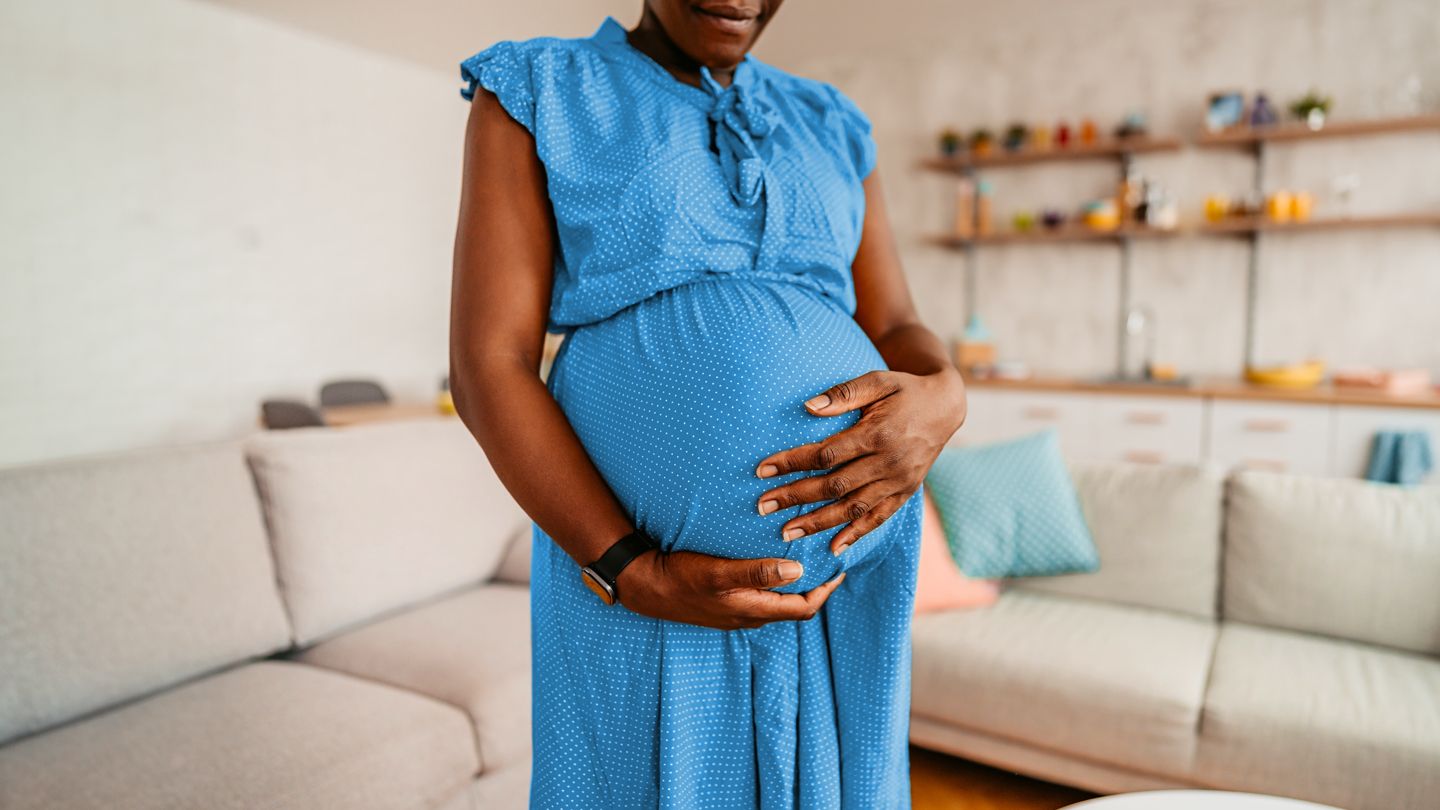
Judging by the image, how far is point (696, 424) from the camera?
24.5 inches

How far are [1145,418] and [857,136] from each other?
3461 millimetres

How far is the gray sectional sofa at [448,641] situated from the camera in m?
1.47

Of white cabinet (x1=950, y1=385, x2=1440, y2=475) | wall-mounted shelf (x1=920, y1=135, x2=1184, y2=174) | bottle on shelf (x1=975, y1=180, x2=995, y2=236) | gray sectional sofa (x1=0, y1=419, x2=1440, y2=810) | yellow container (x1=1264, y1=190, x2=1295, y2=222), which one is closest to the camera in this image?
gray sectional sofa (x1=0, y1=419, x2=1440, y2=810)

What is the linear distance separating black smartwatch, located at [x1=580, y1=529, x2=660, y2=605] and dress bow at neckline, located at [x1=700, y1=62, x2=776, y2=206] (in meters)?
0.28

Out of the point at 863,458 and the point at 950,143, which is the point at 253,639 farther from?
the point at 950,143

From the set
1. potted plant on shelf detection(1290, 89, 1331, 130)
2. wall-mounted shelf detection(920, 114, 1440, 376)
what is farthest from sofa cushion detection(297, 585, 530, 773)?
potted plant on shelf detection(1290, 89, 1331, 130)

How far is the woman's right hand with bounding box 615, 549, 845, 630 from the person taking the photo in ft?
1.95

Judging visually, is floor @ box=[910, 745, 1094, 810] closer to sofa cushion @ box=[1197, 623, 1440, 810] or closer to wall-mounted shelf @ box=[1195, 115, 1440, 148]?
sofa cushion @ box=[1197, 623, 1440, 810]

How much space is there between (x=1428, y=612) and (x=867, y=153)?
6.22ft

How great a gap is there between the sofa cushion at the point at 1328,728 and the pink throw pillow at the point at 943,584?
1.78ft

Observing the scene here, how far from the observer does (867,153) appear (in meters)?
0.83

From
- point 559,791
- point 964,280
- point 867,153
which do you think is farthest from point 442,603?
point 964,280

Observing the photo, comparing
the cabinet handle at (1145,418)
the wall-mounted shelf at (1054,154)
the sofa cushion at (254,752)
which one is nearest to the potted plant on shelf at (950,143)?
the wall-mounted shelf at (1054,154)

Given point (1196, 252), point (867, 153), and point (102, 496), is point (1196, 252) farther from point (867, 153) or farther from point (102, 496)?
point (102, 496)
